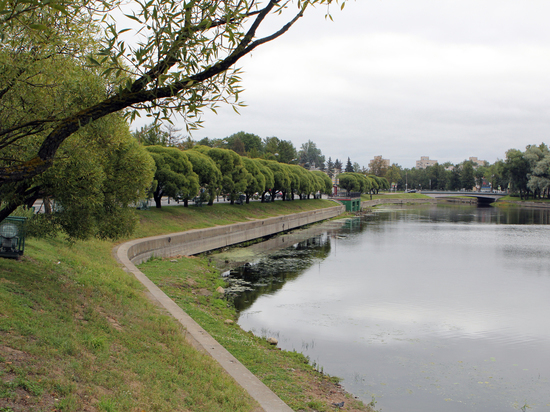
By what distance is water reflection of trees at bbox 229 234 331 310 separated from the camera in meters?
20.8

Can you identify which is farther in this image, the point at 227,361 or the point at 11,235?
the point at 11,235

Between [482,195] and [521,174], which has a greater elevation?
[521,174]

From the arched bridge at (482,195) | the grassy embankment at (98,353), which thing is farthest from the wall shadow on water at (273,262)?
the arched bridge at (482,195)

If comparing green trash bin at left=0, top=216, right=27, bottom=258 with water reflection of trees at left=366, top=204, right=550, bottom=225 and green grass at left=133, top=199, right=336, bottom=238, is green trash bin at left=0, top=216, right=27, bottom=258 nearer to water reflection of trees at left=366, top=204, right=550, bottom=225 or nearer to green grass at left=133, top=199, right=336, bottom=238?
green grass at left=133, top=199, right=336, bottom=238

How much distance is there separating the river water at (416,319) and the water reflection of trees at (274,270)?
78 millimetres

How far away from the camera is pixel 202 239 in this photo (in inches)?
1207

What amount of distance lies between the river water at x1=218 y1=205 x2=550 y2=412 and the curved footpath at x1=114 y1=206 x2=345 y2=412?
3.67 m

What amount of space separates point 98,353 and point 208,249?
2464 centimetres

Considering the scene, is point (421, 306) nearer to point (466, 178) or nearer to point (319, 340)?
point (319, 340)

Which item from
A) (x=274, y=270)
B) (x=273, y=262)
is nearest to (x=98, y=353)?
(x=274, y=270)

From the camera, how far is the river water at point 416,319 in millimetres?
11484

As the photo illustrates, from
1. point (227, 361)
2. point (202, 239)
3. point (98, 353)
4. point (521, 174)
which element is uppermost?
point (521, 174)

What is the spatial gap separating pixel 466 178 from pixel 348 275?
485 feet

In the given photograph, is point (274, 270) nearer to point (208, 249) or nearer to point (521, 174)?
point (208, 249)
